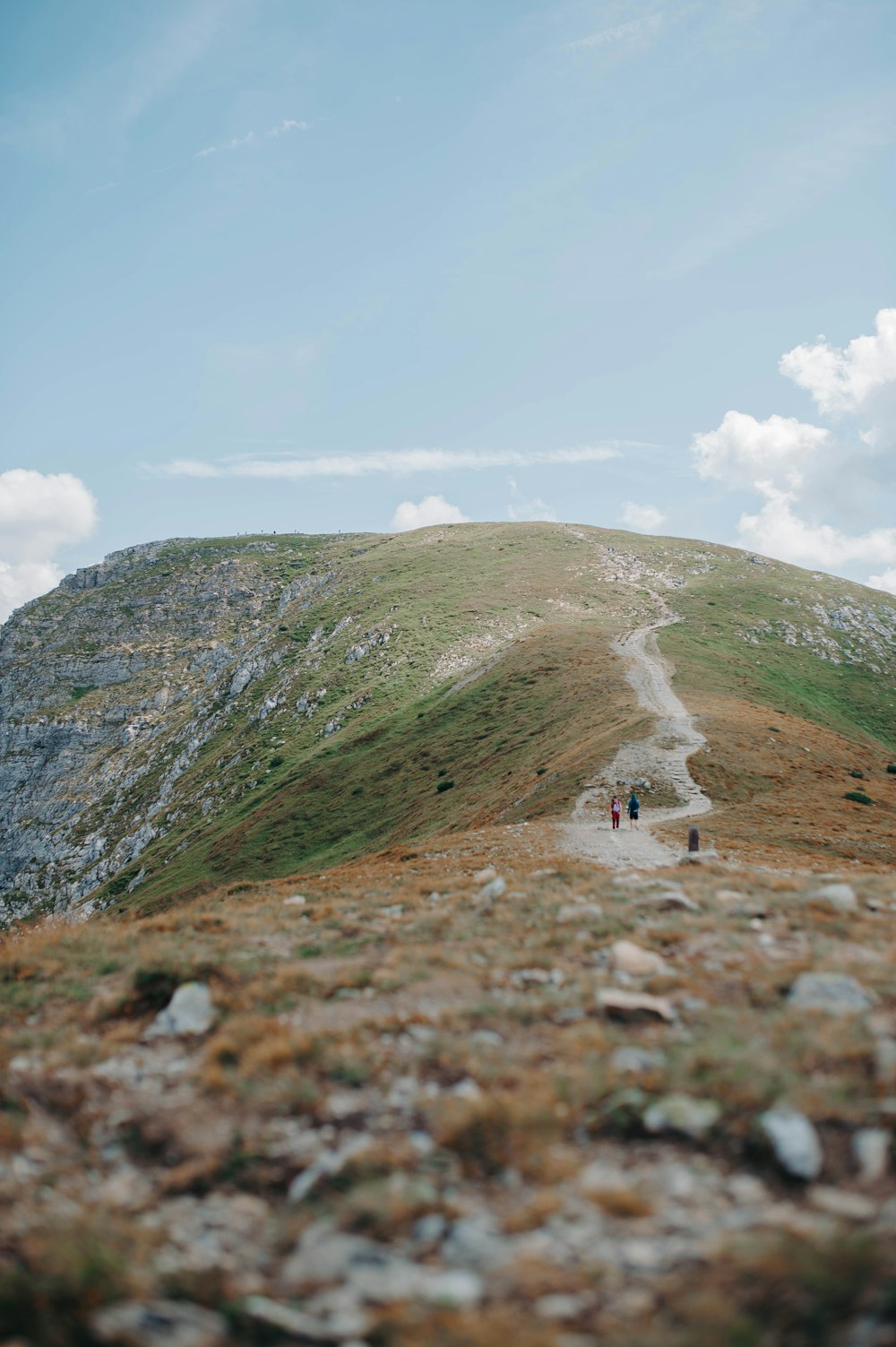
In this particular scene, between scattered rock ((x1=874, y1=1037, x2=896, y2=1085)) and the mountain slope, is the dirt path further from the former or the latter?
scattered rock ((x1=874, y1=1037, x2=896, y2=1085))

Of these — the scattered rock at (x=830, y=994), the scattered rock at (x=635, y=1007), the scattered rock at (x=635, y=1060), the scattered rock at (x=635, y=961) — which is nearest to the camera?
the scattered rock at (x=635, y=1060)

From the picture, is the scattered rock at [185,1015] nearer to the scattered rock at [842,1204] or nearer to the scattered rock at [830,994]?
the scattered rock at [842,1204]

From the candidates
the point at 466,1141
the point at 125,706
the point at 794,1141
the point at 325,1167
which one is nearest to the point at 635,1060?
the point at 794,1141

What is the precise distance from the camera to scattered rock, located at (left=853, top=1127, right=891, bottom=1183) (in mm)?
5227

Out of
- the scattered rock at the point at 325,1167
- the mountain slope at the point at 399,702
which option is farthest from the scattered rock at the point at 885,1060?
the mountain slope at the point at 399,702

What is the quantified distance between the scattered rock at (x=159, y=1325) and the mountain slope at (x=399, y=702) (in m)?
23.3

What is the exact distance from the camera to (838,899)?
1230 cm

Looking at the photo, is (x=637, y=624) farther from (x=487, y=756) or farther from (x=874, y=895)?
(x=874, y=895)

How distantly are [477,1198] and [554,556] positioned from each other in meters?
137

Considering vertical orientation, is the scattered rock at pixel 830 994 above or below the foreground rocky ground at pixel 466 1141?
above

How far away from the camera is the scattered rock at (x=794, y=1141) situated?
534cm

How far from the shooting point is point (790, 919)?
11.5 meters

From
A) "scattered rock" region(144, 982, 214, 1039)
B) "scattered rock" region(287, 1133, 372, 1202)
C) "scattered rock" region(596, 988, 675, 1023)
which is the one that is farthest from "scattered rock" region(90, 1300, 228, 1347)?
"scattered rock" region(596, 988, 675, 1023)

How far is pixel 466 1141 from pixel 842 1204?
127 inches
